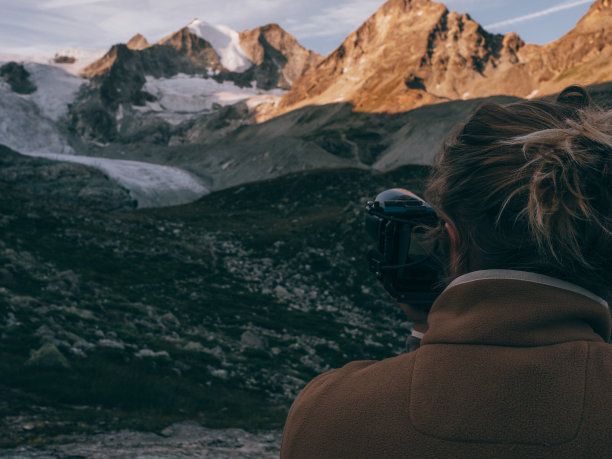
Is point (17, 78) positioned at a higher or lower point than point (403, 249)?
higher

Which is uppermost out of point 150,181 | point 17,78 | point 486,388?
point 17,78

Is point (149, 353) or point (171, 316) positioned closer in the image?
point (149, 353)

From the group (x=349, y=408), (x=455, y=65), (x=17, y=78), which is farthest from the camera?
(x=17, y=78)

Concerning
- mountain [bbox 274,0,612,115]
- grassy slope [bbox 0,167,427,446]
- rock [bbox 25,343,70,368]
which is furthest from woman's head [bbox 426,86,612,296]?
mountain [bbox 274,0,612,115]

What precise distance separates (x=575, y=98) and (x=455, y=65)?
552 feet

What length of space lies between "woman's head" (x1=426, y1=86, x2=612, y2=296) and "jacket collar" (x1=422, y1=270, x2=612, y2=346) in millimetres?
86

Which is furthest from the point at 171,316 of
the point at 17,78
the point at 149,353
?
the point at 17,78

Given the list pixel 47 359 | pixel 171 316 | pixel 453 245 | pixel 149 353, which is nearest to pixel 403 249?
pixel 453 245

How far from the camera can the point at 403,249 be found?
2209mm

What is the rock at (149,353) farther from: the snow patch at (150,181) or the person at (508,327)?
the snow patch at (150,181)

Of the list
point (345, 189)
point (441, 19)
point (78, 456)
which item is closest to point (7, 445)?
point (78, 456)

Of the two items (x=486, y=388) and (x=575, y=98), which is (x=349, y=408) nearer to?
(x=486, y=388)

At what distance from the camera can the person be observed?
1389 millimetres

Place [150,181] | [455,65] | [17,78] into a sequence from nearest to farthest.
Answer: [150,181], [455,65], [17,78]
